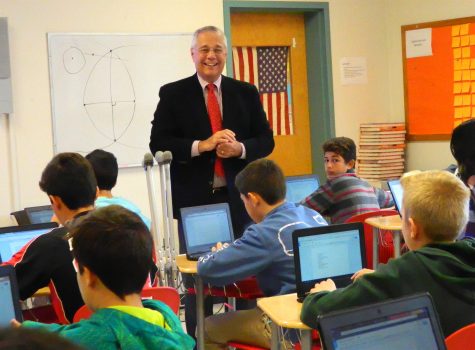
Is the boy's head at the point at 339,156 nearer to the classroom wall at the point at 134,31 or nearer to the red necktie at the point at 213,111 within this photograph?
the red necktie at the point at 213,111

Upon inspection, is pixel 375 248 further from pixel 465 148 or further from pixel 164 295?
pixel 164 295

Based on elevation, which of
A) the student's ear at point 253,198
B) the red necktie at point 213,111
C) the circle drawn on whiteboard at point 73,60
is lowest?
the student's ear at point 253,198

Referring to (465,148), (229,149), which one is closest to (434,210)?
(465,148)

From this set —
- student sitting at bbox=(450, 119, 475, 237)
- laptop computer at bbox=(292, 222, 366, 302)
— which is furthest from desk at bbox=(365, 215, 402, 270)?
laptop computer at bbox=(292, 222, 366, 302)

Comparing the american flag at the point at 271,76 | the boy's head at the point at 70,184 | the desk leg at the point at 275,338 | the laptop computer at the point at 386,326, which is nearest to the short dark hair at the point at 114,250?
the laptop computer at the point at 386,326

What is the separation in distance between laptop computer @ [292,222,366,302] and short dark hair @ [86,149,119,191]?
139 cm

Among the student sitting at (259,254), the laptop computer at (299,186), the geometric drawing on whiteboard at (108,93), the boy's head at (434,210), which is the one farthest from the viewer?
the geometric drawing on whiteboard at (108,93)

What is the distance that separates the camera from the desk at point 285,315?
8.41ft

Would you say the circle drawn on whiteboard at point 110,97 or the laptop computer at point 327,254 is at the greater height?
the circle drawn on whiteboard at point 110,97

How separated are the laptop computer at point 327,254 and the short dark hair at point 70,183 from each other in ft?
2.62

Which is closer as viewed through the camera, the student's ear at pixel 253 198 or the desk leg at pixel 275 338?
the desk leg at pixel 275 338

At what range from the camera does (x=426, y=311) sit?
5.55 ft

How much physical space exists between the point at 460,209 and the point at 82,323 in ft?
3.79

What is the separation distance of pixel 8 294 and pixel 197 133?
2071mm
